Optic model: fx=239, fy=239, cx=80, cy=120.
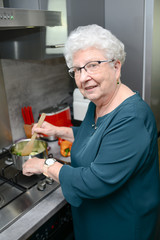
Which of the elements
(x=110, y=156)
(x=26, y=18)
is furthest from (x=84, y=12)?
(x=110, y=156)

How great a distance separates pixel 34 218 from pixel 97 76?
2.12 feet

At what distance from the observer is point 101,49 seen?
84 cm

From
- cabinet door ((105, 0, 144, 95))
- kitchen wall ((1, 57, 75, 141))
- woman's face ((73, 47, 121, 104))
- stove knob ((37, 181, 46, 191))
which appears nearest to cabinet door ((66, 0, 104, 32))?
cabinet door ((105, 0, 144, 95))

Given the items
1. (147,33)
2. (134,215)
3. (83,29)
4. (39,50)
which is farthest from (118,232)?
(147,33)

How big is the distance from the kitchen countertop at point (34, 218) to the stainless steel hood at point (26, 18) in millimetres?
783

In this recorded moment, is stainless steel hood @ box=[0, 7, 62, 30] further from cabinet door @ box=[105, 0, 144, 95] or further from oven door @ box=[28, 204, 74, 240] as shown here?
oven door @ box=[28, 204, 74, 240]

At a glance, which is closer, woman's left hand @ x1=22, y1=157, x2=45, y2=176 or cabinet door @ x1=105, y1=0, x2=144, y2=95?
woman's left hand @ x1=22, y1=157, x2=45, y2=176

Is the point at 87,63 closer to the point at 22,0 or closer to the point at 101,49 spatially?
the point at 101,49

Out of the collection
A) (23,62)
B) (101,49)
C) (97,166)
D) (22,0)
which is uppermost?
(22,0)

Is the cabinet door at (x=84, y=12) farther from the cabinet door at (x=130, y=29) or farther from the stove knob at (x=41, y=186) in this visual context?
the stove knob at (x=41, y=186)

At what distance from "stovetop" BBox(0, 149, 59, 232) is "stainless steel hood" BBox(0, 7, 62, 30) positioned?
73 centimetres

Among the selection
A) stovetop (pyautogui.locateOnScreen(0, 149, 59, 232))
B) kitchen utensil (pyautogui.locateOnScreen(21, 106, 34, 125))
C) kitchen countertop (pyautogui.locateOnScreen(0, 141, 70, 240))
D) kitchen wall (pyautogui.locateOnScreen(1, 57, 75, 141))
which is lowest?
kitchen countertop (pyautogui.locateOnScreen(0, 141, 70, 240))

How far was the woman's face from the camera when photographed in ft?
2.76

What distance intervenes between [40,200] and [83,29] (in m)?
0.77
